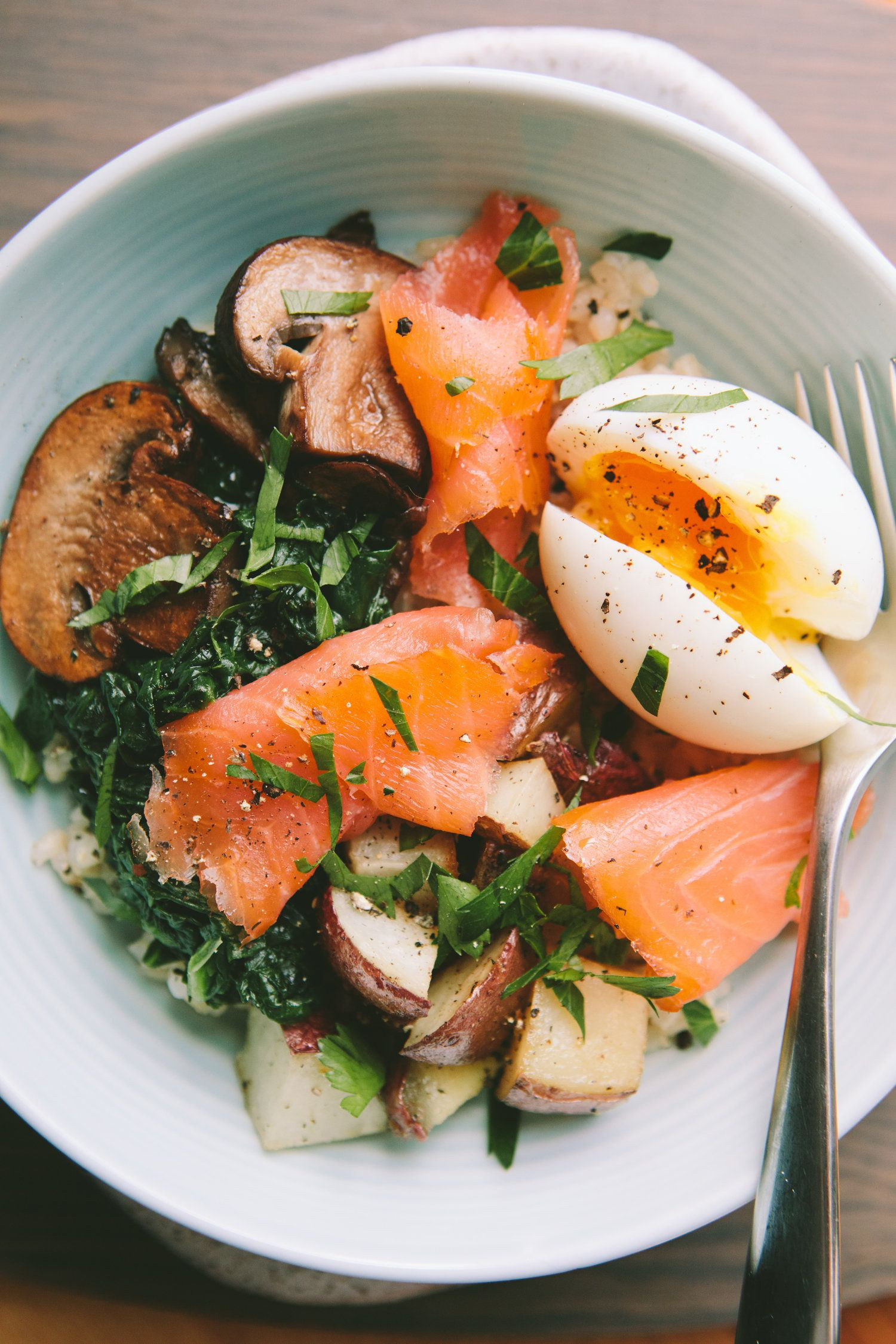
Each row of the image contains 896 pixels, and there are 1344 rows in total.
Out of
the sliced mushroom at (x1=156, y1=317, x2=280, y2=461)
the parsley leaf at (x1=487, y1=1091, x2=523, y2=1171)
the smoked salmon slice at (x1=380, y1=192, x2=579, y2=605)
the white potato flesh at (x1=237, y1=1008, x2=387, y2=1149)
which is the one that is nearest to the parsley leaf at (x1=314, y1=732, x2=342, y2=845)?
the smoked salmon slice at (x1=380, y1=192, x2=579, y2=605)

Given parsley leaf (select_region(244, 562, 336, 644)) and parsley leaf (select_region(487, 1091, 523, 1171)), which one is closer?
parsley leaf (select_region(244, 562, 336, 644))

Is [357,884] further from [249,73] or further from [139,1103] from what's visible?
[249,73]

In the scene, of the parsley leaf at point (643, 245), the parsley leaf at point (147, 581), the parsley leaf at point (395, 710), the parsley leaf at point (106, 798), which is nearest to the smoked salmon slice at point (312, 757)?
the parsley leaf at point (395, 710)

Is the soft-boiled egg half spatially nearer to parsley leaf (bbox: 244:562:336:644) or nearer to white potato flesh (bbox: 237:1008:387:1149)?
parsley leaf (bbox: 244:562:336:644)

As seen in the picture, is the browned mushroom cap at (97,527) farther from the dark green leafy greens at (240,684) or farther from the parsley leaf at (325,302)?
the parsley leaf at (325,302)

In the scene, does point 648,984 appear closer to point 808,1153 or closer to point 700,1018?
point 700,1018

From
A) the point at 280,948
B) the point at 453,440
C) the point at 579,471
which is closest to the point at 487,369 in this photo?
the point at 453,440
